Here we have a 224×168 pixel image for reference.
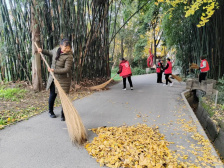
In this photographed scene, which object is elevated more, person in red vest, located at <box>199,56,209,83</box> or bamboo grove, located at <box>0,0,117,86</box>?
bamboo grove, located at <box>0,0,117,86</box>

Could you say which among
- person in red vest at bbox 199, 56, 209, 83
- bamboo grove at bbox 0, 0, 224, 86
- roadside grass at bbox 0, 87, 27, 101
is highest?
bamboo grove at bbox 0, 0, 224, 86

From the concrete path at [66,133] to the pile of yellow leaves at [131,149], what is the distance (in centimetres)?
13

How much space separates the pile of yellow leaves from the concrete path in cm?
13

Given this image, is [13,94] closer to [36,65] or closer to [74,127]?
[36,65]

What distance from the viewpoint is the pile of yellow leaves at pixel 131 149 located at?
1949 mm

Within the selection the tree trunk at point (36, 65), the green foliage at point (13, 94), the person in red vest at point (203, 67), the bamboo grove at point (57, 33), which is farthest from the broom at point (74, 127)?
the person in red vest at point (203, 67)

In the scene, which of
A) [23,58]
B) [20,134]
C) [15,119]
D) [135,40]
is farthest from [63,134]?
[135,40]

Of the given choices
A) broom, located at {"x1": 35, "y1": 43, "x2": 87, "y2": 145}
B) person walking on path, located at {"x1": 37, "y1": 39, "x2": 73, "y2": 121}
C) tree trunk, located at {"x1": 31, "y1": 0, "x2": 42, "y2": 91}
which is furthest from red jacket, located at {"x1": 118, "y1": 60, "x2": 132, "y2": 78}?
broom, located at {"x1": 35, "y1": 43, "x2": 87, "y2": 145}

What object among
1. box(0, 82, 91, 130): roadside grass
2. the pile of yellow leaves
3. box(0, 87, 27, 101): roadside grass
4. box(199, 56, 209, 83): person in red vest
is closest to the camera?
the pile of yellow leaves

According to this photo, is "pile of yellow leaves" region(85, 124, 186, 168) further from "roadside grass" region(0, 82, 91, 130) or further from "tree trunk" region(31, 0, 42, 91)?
"tree trunk" region(31, 0, 42, 91)

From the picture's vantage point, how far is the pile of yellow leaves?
76.7 inches

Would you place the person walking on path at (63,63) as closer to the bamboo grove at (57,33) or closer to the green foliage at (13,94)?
the green foliage at (13,94)

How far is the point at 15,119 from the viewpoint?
3.25 meters

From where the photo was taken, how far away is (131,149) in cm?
216
